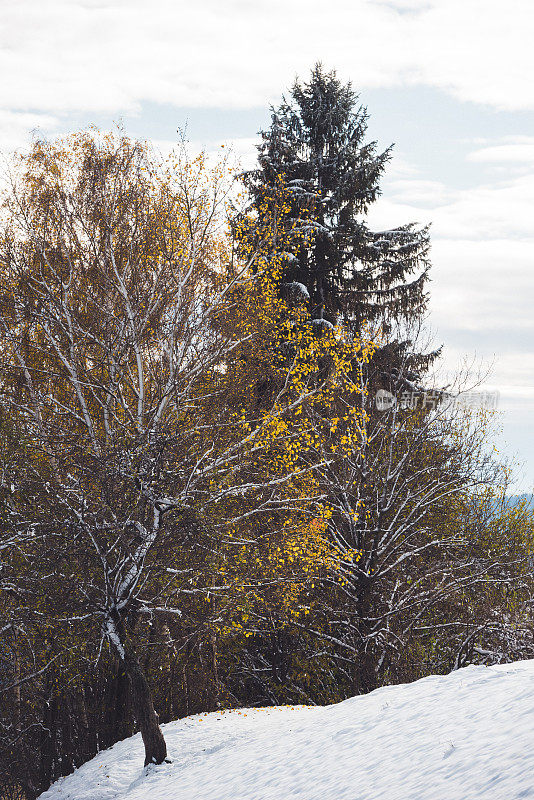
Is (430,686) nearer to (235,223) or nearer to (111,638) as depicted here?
(111,638)

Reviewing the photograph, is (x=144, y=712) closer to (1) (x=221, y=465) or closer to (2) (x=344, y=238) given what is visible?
(1) (x=221, y=465)

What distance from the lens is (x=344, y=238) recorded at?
725 inches

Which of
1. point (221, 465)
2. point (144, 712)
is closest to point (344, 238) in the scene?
point (221, 465)

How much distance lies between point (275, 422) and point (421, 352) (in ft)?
21.6

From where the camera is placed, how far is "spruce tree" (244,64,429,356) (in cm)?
1859

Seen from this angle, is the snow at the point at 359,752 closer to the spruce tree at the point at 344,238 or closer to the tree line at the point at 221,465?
the tree line at the point at 221,465

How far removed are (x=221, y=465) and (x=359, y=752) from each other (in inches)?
239

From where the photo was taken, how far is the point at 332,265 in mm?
18766

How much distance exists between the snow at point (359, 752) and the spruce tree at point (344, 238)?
410 inches

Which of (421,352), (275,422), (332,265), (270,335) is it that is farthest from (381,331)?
(275,422)

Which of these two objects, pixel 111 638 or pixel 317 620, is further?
pixel 317 620

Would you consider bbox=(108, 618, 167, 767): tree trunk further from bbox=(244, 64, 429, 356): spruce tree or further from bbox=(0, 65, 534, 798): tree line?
bbox=(244, 64, 429, 356): spruce tree

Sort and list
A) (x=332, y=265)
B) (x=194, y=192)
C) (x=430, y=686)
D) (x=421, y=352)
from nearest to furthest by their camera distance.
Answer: (x=430, y=686), (x=194, y=192), (x=421, y=352), (x=332, y=265)

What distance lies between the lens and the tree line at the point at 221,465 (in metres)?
11.1
